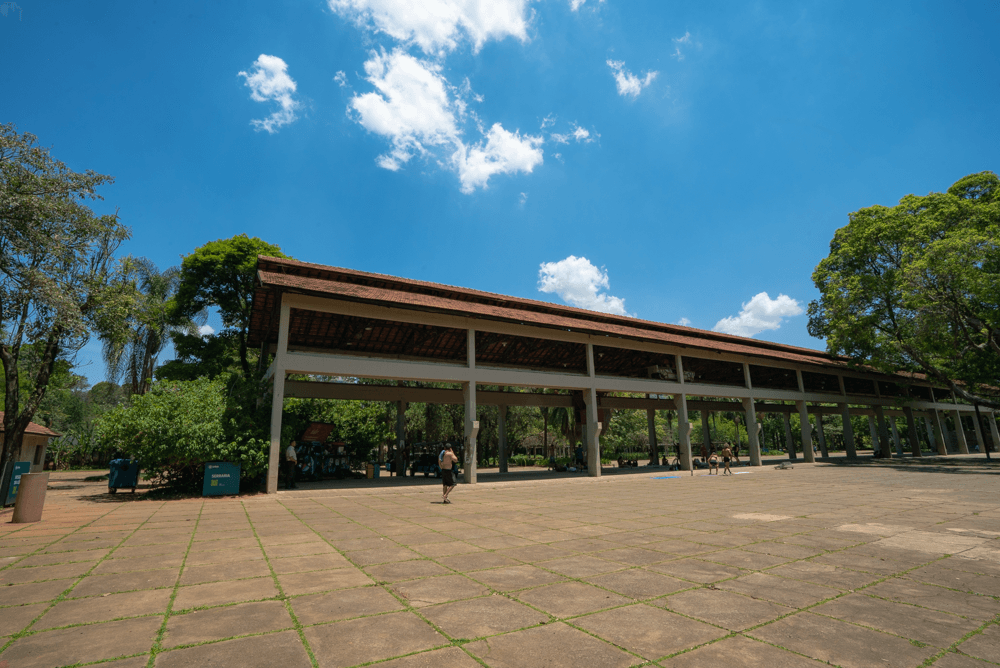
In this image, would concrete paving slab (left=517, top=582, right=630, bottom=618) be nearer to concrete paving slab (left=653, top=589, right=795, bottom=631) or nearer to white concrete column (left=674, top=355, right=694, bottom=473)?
concrete paving slab (left=653, top=589, right=795, bottom=631)

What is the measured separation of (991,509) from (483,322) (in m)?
14.1

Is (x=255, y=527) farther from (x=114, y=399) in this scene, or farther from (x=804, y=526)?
(x=114, y=399)

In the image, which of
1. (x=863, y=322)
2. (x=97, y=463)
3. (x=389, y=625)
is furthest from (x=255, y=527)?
(x=97, y=463)

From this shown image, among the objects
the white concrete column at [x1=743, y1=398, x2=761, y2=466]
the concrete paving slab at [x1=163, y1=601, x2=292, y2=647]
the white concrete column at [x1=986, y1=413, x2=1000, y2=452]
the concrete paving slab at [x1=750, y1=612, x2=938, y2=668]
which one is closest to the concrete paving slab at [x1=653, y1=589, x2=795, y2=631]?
the concrete paving slab at [x1=750, y1=612, x2=938, y2=668]

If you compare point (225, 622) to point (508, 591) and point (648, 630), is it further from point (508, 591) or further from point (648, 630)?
point (648, 630)

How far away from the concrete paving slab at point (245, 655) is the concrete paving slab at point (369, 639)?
12cm

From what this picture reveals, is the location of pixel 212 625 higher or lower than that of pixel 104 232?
lower

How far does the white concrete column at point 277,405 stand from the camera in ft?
43.6

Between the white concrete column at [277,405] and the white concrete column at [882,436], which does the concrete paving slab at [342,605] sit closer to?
the white concrete column at [277,405]

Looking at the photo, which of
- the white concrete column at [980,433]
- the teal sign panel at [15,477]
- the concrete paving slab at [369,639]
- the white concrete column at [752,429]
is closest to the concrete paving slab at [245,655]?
the concrete paving slab at [369,639]

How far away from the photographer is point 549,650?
287cm

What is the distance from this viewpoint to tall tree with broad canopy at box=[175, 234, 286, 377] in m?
25.8

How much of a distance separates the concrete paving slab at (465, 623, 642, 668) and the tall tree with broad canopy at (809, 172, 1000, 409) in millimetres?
26754

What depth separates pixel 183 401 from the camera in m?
13.5
